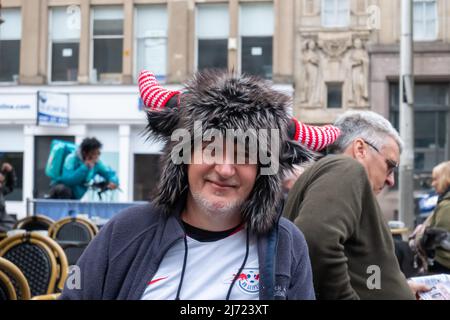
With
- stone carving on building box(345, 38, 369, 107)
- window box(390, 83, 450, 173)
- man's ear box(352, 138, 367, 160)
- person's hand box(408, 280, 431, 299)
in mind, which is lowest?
person's hand box(408, 280, 431, 299)

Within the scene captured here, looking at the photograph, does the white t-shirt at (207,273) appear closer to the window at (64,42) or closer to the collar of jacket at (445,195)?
the collar of jacket at (445,195)

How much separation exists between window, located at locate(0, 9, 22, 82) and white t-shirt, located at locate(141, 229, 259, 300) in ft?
45.9

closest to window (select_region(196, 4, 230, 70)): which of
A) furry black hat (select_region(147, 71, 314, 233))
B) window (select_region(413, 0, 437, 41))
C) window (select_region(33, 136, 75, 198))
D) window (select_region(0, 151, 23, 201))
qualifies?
window (select_region(33, 136, 75, 198))

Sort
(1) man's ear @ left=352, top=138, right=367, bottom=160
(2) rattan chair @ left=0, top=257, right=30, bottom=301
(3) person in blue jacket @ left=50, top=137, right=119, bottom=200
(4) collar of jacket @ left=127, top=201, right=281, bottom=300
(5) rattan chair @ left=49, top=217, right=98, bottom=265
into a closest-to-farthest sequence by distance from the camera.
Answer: (4) collar of jacket @ left=127, top=201, right=281, bottom=300 → (1) man's ear @ left=352, top=138, right=367, bottom=160 → (2) rattan chair @ left=0, top=257, right=30, bottom=301 → (5) rattan chair @ left=49, top=217, right=98, bottom=265 → (3) person in blue jacket @ left=50, top=137, right=119, bottom=200

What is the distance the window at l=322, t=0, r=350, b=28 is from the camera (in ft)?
47.8

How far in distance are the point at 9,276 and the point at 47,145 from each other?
12341 mm

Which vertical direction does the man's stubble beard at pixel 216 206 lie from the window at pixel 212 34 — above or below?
below

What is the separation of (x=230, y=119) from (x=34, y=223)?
5.30 m

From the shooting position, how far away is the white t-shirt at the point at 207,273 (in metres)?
1.67

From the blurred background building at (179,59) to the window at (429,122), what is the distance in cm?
2

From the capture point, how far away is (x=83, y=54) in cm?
1504

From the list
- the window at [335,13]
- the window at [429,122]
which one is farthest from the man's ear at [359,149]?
the window at [335,13]

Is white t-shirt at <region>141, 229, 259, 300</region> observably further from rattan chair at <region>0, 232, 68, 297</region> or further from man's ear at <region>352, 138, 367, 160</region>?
rattan chair at <region>0, 232, 68, 297</region>
